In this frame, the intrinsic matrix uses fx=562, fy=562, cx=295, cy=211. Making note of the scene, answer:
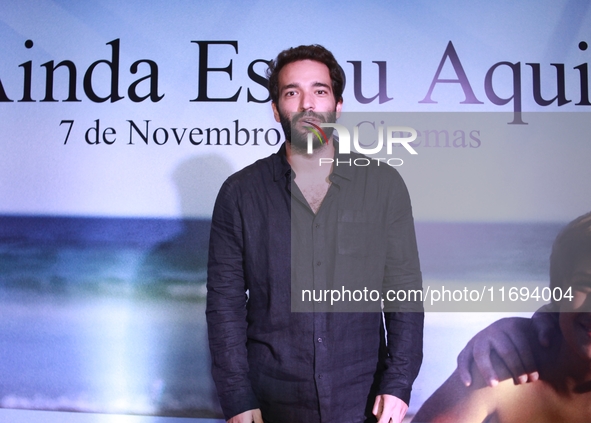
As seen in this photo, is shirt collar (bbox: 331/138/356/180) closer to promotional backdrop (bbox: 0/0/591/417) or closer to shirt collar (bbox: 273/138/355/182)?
shirt collar (bbox: 273/138/355/182)

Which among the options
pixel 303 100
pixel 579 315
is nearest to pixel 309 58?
pixel 303 100

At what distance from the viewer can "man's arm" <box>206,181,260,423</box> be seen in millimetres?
1713

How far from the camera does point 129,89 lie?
2.60 meters

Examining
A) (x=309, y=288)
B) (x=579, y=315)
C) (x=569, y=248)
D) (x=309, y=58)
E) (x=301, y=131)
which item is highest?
(x=309, y=58)

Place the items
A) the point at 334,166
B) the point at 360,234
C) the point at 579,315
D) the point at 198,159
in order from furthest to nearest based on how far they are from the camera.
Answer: the point at 198,159 → the point at 579,315 → the point at 334,166 → the point at 360,234

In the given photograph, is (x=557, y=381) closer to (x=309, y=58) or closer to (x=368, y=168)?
(x=368, y=168)

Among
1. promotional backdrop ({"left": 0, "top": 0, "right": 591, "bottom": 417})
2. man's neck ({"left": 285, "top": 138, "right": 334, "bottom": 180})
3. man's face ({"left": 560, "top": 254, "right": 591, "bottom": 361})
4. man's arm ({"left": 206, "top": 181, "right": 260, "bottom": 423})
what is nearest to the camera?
man's arm ({"left": 206, "top": 181, "right": 260, "bottom": 423})

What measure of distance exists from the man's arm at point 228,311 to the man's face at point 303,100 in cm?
31

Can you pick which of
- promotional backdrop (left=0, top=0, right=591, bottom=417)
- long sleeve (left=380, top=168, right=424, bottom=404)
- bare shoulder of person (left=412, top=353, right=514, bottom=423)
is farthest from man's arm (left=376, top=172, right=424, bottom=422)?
bare shoulder of person (left=412, top=353, right=514, bottom=423)

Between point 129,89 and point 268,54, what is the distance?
0.66 meters

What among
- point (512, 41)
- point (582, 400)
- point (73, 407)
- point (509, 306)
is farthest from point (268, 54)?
point (582, 400)

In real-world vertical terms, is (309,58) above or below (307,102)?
above

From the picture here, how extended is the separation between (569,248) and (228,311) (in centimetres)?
158

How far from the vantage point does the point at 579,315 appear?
2375mm
